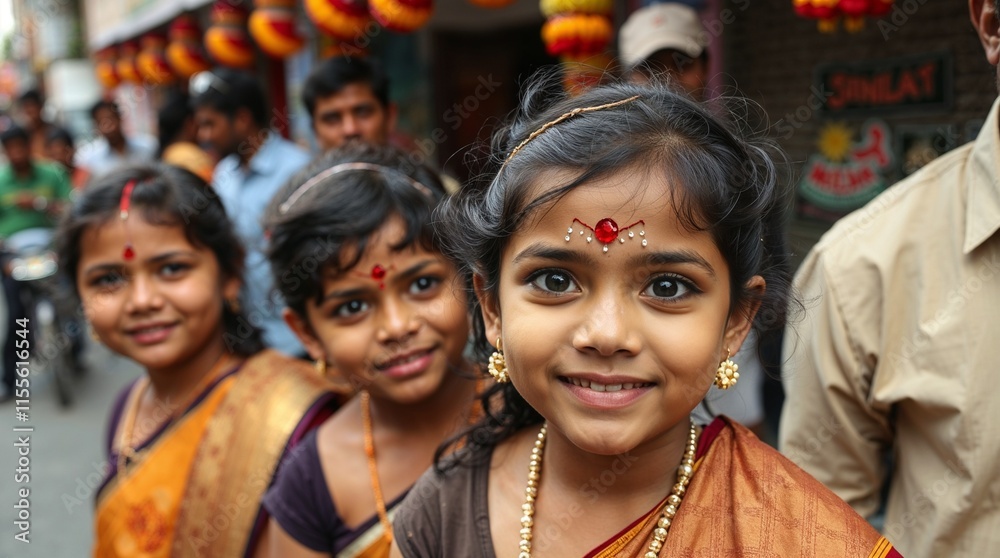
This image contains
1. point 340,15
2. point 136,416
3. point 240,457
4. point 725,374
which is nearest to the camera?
point 725,374

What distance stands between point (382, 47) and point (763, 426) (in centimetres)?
539

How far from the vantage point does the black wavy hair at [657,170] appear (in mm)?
1132

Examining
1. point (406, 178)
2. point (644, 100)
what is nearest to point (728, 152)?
point (644, 100)

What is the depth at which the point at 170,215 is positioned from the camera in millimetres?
2262

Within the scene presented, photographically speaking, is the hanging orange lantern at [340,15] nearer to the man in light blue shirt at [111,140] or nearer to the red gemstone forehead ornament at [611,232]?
the man in light blue shirt at [111,140]

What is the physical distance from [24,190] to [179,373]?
17.8 feet

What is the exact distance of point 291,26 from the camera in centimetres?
604

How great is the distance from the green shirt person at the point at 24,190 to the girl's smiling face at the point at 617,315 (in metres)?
6.66

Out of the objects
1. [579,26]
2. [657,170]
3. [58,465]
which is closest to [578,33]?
[579,26]

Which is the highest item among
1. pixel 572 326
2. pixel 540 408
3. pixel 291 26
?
pixel 291 26

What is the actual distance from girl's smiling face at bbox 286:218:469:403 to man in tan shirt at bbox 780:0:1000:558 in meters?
0.73

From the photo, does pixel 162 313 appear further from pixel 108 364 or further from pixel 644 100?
pixel 108 364

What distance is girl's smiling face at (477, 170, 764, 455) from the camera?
3.57 feet

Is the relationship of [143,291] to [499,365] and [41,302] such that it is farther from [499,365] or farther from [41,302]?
[41,302]
